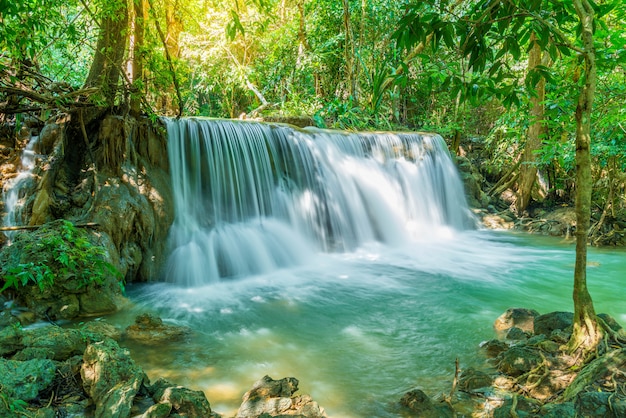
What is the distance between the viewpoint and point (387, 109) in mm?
15773

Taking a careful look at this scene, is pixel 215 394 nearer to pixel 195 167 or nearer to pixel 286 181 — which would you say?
pixel 195 167

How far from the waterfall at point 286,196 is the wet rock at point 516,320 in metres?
3.63

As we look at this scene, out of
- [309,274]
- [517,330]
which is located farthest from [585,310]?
[309,274]

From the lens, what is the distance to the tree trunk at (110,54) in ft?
18.7

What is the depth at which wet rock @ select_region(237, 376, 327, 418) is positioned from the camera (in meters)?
2.51

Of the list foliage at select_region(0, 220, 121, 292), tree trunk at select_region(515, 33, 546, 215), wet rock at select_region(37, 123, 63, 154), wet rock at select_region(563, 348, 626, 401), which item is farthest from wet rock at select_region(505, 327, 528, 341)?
tree trunk at select_region(515, 33, 546, 215)

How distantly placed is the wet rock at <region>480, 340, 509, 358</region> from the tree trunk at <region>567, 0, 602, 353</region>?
64cm

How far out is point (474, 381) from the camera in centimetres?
291

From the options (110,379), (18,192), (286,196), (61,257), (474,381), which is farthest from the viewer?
(286,196)

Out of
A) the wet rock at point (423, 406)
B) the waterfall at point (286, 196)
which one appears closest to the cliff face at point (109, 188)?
the waterfall at point (286, 196)

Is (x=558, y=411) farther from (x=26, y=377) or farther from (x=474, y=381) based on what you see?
(x=26, y=377)

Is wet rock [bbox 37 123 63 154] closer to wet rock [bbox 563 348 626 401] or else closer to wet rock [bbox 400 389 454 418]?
wet rock [bbox 400 389 454 418]

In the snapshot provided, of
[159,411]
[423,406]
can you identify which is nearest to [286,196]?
[423,406]

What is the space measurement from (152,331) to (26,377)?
5.32 ft
